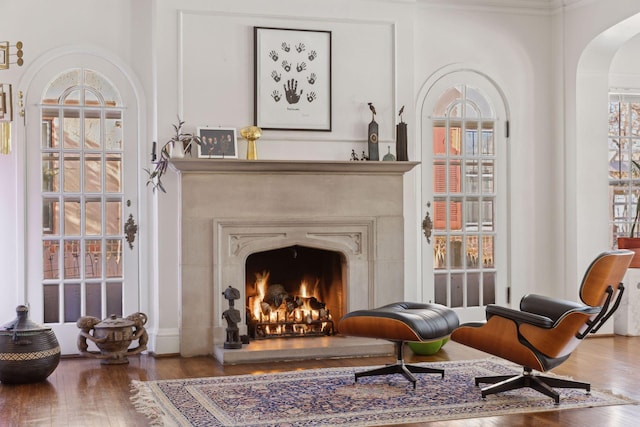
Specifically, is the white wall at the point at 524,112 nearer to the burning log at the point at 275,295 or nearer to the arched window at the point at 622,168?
the arched window at the point at 622,168

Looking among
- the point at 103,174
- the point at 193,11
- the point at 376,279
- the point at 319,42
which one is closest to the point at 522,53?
the point at 319,42

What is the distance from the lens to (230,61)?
21.3 ft

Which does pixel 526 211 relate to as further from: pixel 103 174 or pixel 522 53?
pixel 103 174

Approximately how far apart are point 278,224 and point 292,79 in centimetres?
115

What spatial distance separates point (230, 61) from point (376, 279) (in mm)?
2059

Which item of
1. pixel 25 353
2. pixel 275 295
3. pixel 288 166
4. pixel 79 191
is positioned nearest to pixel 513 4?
pixel 288 166

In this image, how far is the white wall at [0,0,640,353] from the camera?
6383 mm

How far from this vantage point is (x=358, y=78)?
6.78 metres

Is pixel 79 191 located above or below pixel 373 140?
below

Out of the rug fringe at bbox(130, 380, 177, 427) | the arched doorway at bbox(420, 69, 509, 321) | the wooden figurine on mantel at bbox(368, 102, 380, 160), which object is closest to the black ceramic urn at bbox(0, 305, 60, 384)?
the rug fringe at bbox(130, 380, 177, 427)

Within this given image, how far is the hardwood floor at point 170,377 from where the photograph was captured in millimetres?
4469

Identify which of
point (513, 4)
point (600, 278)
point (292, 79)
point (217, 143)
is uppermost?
point (513, 4)

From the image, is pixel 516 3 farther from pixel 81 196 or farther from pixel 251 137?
pixel 81 196

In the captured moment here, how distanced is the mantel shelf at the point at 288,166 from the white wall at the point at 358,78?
158 millimetres
